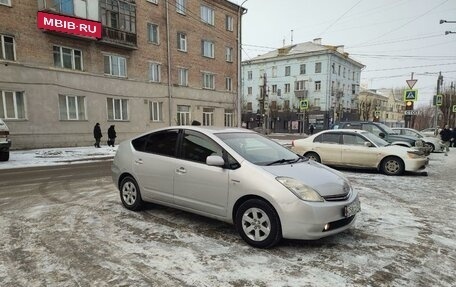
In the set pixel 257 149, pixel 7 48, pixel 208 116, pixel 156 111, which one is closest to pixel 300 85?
pixel 208 116

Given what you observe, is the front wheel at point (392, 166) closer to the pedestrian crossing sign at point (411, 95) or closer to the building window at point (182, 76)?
the pedestrian crossing sign at point (411, 95)

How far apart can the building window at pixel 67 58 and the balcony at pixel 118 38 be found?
6.56 ft

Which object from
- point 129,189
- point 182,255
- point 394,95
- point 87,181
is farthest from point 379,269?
point 394,95

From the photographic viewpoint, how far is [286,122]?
58156 millimetres

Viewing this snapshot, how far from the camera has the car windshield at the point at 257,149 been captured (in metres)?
4.61

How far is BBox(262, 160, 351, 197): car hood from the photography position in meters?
4.08

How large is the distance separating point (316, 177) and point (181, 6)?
88.9ft

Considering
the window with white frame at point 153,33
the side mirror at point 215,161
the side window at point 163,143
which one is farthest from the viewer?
the window with white frame at point 153,33

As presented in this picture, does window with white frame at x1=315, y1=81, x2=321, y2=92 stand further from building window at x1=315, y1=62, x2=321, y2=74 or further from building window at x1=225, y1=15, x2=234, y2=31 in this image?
building window at x1=225, y1=15, x2=234, y2=31

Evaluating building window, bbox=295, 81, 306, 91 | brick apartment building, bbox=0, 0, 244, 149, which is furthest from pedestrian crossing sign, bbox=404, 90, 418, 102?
building window, bbox=295, 81, 306, 91

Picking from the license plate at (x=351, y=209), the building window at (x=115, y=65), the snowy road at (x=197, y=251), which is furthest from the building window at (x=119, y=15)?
the license plate at (x=351, y=209)

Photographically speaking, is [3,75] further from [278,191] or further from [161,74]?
[278,191]

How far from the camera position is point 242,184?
4.21 metres

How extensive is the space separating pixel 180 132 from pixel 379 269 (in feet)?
11.2
